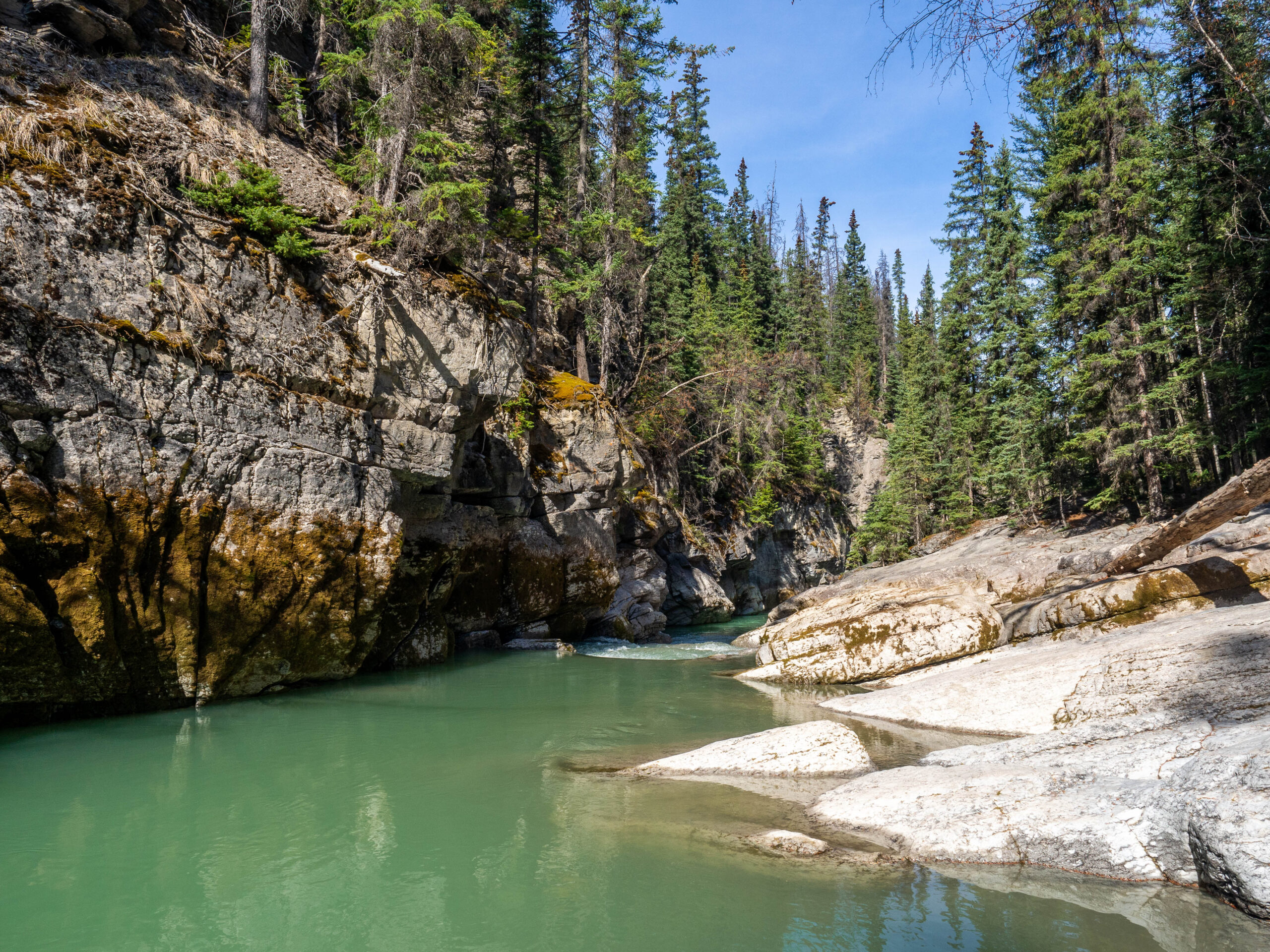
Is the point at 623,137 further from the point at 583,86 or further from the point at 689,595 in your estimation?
the point at 689,595

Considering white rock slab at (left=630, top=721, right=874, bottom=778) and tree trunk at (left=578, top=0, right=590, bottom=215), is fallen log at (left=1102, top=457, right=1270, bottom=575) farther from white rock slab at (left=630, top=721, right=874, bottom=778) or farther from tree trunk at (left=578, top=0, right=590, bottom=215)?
tree trunk at (left=578, top=0, right=590, bottom=215)

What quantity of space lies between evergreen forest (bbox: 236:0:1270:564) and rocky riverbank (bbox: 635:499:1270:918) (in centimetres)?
494

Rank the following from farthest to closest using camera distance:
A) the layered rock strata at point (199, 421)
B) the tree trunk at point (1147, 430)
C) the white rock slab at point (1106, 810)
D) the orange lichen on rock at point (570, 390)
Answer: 1. the orange lichen on rock at point (570, 390)
2. the tree trunk at point (1147, 430)
3. the layered rock strata at point (199, 421)
4. the white rock slab at point (1106, 810)

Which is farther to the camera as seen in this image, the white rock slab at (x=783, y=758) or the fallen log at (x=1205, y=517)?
the fallen log at (x=1205, y=517)

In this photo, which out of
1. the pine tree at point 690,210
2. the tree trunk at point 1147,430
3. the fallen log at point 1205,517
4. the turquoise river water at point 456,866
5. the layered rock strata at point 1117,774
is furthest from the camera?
the pine tree at point 690,210

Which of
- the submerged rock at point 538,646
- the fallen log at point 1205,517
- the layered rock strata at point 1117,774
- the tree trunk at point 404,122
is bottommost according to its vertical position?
the submerged rock at point 538,646

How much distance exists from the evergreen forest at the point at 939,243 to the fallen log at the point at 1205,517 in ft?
8.27

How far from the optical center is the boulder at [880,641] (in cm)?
1299

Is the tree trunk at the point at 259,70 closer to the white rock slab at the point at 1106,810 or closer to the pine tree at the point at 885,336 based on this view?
the white rock slab at the point at 1106,810

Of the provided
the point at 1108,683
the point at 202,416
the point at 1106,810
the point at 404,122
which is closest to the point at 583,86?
the point at 404,122

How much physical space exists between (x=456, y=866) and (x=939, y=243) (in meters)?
40.6

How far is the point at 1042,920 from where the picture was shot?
432 centimetres

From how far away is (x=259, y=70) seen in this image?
15.6 metres

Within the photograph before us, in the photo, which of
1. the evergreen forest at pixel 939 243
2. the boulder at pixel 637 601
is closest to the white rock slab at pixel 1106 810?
the evergreen forest at pixel 939 243
